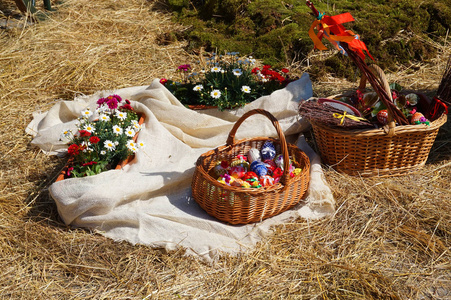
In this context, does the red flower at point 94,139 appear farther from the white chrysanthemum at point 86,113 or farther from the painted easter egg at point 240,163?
the painted easter egg at point 240,163

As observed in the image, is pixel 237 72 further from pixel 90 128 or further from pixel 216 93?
pixel 90 128

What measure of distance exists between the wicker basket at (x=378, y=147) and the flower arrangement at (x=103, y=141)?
140 cm

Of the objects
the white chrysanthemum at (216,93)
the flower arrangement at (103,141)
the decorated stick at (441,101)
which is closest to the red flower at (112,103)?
the flower arrangement at (103,141)

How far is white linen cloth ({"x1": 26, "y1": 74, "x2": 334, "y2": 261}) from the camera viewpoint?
8.99 ft

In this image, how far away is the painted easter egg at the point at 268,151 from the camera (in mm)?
3156

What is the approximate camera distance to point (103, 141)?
3.20 meters

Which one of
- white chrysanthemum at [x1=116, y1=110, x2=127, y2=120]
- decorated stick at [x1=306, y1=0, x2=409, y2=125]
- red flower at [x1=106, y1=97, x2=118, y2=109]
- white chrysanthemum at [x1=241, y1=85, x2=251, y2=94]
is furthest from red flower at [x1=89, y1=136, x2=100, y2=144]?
decorated stick at [x1=306, y1=0, x2=409, y2=125]

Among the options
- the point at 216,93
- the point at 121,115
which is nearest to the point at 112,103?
the point at 121,115

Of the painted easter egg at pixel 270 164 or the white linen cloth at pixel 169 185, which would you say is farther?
the painted easter egg at pixel 270 164

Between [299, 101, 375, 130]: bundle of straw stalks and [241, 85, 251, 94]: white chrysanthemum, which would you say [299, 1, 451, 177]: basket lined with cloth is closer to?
[299, 101, 375, 130]: bundle of straw stalks

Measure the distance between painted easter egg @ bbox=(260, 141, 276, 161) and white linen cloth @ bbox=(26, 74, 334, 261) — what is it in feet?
1.03

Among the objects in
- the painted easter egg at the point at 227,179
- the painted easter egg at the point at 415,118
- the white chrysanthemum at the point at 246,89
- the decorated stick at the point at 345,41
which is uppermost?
the decorated stick at the point at 345,41

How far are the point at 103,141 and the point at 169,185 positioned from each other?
0.60 meters

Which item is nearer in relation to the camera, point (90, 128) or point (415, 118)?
point (415, 118)
